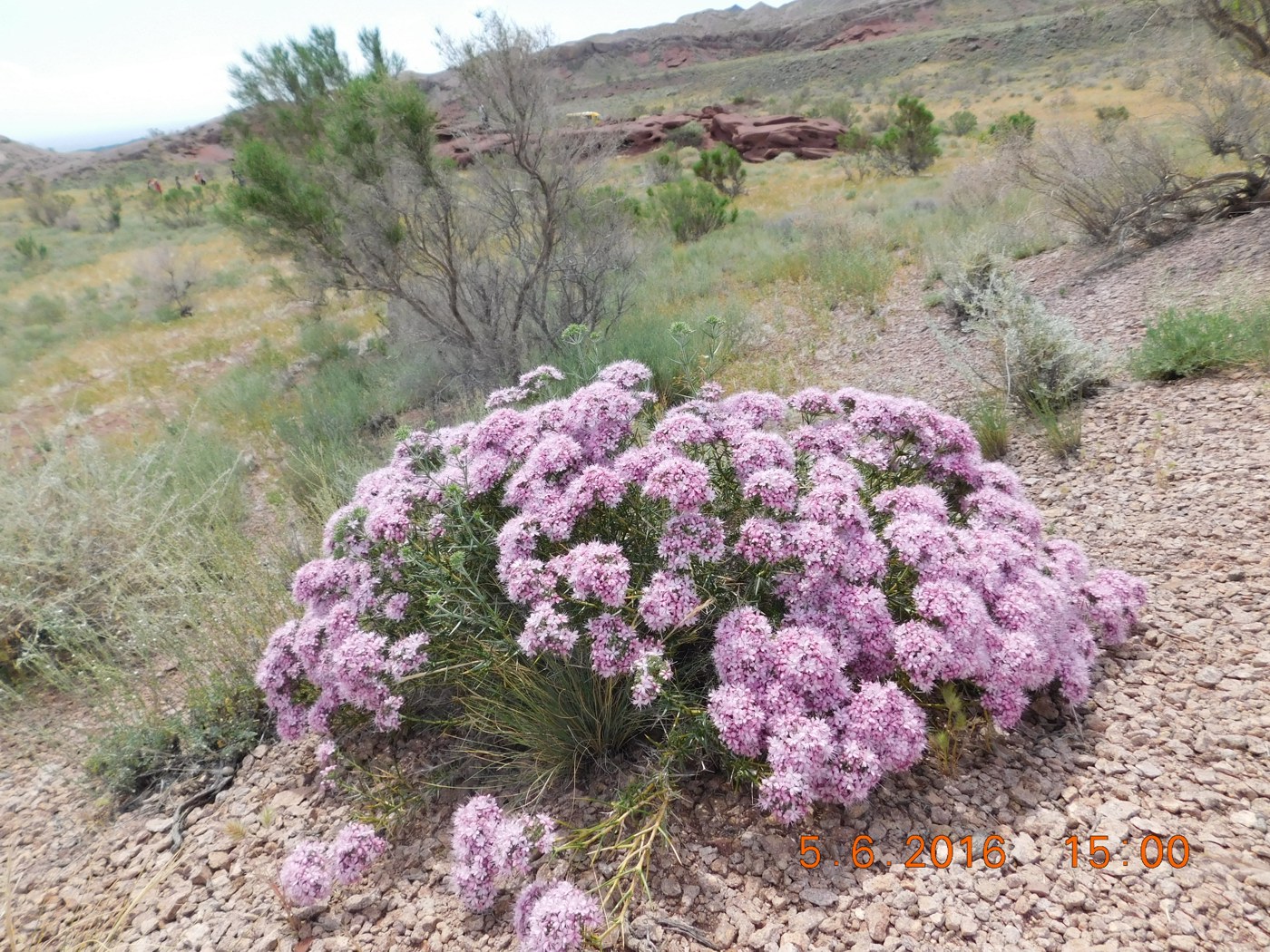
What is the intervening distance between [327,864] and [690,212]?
51.2ft

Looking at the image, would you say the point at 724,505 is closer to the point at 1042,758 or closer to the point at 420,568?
the point at 420,568

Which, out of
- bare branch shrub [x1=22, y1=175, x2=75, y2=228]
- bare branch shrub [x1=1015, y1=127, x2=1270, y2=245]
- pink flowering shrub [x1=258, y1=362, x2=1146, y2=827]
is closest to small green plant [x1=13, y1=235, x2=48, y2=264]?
bare branch shrub [x1=22, y1=175, x2=75, y2=228]

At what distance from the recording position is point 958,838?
2.26 metres

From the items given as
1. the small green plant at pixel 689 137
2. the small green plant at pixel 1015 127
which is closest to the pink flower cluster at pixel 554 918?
the small green plant at pixel 1015 127

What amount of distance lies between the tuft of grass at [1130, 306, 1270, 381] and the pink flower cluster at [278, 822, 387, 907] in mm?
5755

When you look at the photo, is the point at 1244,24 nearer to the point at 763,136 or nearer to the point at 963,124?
the point at 963,124

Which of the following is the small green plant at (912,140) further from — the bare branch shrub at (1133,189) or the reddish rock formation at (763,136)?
the bare branch shrub at (1133,189)

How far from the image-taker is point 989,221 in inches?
407

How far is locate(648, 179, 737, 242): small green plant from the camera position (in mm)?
15609

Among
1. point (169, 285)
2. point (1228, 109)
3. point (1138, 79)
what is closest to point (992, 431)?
point (1228, 109)

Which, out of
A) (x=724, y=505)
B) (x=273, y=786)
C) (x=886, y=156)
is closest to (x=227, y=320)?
(x=273, y=786)

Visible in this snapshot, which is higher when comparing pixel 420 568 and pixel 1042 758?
pixel 420 568

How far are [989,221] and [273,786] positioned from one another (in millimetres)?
11850
